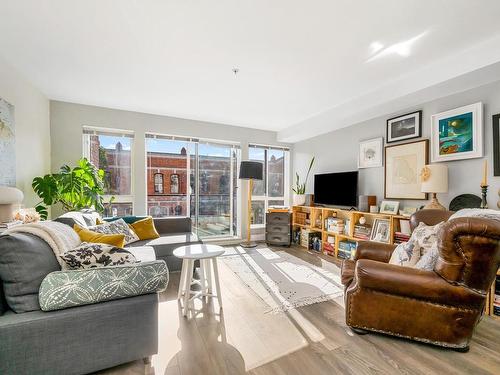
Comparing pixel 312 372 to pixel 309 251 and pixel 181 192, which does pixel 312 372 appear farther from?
pixel 181 192

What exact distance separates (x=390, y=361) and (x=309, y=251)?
271 cm

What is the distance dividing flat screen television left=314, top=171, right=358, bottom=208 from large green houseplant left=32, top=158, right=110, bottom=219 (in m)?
3.53

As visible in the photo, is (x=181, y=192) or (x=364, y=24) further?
(x=181, y=192)

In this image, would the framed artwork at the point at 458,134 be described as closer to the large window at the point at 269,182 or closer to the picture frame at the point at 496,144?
the picture frame at the point at 496,144

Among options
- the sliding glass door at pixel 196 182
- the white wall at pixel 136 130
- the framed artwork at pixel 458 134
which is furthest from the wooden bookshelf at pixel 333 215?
the sliding glass door at pixel 196 182

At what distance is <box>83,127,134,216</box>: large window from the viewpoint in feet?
12.7

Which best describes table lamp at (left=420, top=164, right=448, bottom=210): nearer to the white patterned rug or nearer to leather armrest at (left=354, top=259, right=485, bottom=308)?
leather armrest at (left=354, top=259, right=485, bottom=308)

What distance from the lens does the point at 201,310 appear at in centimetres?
218

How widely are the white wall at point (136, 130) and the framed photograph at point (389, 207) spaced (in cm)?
258

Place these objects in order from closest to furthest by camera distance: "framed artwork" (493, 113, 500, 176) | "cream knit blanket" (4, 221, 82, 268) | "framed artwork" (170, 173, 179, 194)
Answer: "cream knit blanket" (4, 221, 82, 268), "framed artwork" (493, 113, 500, 176), "framed artwork" (170, 173, 179, 194)

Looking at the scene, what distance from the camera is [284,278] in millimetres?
2955

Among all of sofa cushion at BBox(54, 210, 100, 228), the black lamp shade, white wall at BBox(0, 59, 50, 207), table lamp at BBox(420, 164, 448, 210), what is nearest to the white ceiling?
white wall at BBox(0, 59, 50, 207)

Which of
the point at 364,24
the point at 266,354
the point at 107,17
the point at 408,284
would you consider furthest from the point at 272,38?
the point at 266,354

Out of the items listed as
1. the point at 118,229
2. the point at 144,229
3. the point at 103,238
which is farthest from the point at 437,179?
the point at 118,229
